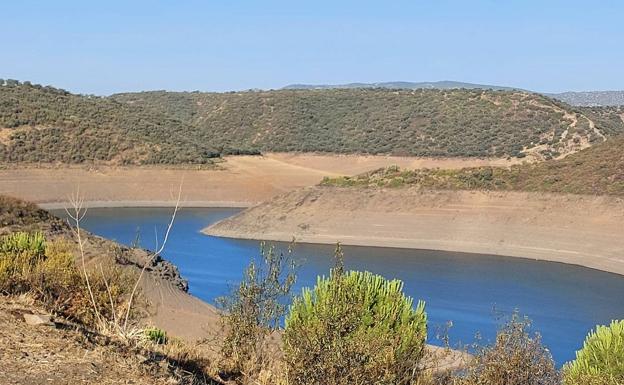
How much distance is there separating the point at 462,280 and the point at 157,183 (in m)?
32.3

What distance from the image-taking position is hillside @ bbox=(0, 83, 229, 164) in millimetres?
59188

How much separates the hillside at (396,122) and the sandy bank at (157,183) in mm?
5158

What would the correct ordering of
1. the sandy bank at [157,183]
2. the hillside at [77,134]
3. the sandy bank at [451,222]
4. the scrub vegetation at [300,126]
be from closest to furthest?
1. the sandy bank at [451,222]
2. the sandy bank at [157,183]
3. the hillside at [77,134]
4. the scrub vegetation at [300,126]

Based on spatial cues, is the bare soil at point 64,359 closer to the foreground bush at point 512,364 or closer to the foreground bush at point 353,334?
the foreground bush at point 353,334

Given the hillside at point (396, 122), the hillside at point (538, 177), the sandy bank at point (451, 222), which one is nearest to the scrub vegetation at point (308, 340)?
the sandy bank at point (451, 222)

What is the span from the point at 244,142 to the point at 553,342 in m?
66.9

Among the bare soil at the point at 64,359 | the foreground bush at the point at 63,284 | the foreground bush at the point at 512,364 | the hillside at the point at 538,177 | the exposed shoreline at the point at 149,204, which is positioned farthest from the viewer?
the exposed shoreline at the point at 149,204

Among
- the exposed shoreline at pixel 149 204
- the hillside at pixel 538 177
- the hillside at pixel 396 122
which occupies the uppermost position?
the hillside at pixel 396 122

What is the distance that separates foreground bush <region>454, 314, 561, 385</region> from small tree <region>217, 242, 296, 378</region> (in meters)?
2.02

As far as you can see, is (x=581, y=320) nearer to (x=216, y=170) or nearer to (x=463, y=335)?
(x=463, y=335)

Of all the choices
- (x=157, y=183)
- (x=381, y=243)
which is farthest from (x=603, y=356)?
(x=157, y=183)

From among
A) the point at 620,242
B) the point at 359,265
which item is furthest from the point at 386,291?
the point at 620,242

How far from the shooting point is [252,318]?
28.3 feet

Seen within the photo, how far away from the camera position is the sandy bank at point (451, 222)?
36625 millimetres
